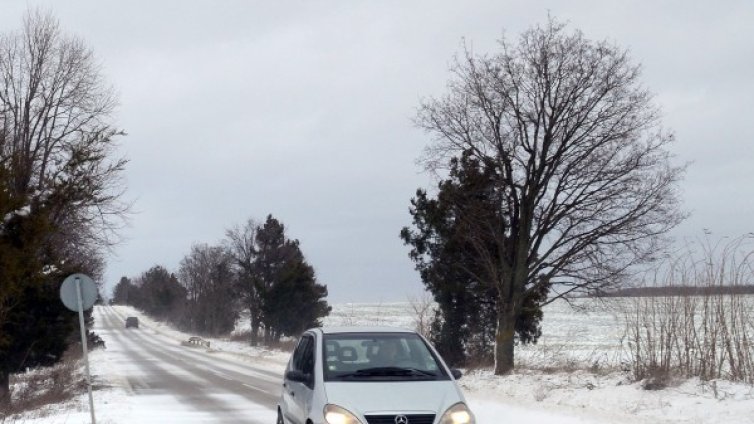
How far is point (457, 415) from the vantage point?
10023 mm

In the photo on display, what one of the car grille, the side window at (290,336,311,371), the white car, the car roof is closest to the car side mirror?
the white car

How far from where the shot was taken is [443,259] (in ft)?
111

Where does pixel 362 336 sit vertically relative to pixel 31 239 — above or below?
below

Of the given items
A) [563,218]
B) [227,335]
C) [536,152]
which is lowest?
[227,335]

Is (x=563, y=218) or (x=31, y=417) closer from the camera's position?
(x=31, y=417)

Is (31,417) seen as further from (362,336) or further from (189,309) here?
(189,309)

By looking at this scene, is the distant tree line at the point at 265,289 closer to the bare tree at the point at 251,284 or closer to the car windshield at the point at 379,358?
the bare tree at the point at 251,284

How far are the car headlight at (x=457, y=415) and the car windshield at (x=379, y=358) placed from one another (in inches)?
30.0

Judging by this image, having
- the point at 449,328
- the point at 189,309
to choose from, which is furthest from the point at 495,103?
the point at 189,309

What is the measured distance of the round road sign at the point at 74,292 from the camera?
1747 cm

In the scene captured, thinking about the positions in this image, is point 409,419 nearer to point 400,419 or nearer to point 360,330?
point 400,419

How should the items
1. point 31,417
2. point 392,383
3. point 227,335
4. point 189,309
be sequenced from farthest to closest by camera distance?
point 189,309 < point 227,335 < point 31,417 < point 392,383

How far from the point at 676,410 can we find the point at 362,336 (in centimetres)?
740

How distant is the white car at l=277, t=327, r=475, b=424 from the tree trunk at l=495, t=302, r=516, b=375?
17265 millimetres
